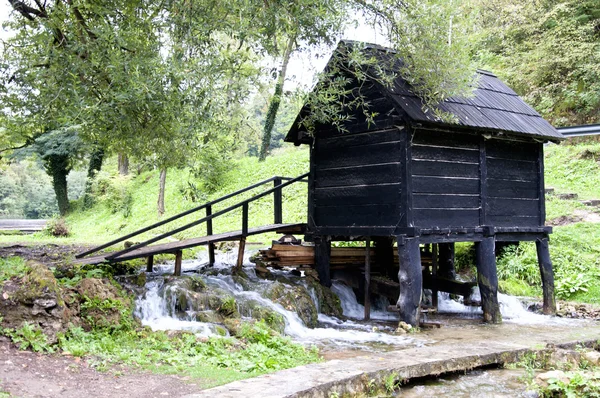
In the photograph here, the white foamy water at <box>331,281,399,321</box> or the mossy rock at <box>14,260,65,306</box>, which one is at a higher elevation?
the mossy rock at <box>14,260,65,306</box>

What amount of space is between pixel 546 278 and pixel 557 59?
16.3m

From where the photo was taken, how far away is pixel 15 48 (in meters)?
10.7

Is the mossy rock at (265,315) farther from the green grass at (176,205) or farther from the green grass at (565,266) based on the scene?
the green grass at (176,205)

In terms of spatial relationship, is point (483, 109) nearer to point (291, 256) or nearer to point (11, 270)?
point (291, 256)

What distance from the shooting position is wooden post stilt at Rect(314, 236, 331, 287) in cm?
1273

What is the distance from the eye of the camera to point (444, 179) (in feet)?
36.7

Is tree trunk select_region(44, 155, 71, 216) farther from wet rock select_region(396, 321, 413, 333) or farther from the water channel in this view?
wet rock select_region(396, 321, 413, 333)

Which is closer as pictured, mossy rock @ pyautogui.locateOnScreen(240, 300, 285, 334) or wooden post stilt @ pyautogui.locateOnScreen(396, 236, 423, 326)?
mossy rock @ pyautogui.locateOnScreen(240, 300, 285, 334)

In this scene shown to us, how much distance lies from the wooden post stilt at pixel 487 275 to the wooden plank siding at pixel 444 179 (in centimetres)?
54

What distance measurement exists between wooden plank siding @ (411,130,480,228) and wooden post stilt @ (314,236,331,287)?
2706 millimetres

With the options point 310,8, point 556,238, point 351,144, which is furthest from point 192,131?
point 556,238

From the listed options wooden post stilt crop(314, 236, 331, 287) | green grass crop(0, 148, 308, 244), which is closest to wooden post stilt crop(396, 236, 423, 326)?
wooden post stilt crop(314, 236, 331, 287)

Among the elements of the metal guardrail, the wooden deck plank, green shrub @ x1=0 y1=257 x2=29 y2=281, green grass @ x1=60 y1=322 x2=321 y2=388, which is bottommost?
green grass @ x1=60 y1=322 x2=321 y2=388

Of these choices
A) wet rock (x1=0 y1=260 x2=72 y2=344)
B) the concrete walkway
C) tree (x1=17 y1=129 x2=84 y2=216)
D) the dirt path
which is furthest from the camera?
tree (x1=17 y1=129 x2=84 y2=216)
